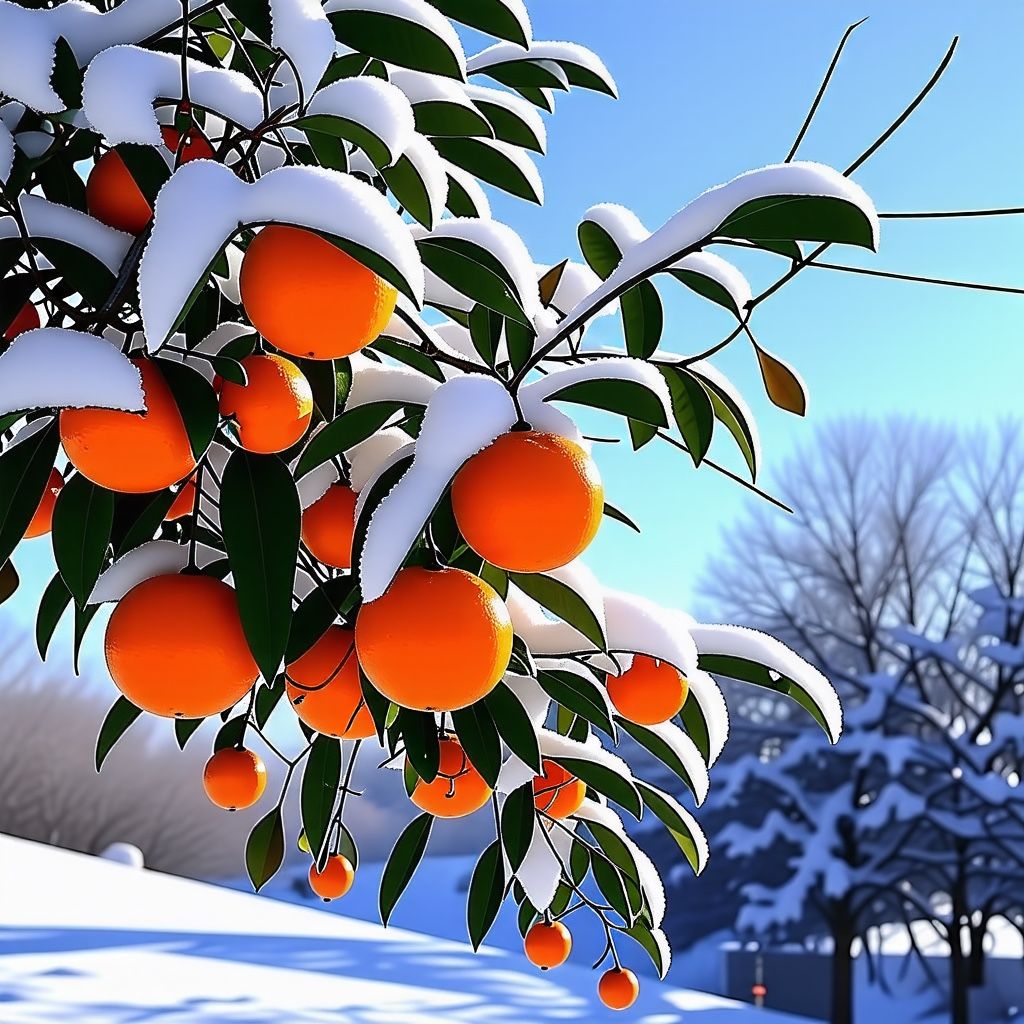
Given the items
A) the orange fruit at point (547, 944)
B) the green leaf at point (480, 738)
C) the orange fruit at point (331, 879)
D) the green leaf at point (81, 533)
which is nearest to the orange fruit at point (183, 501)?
the green leaf at point (81, 533)

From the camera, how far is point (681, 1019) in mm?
3162

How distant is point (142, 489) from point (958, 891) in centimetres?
801

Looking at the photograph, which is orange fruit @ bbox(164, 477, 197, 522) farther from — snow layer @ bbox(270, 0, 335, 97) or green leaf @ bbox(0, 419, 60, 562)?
snow layer @ bbox(270, 0, 335, 97)

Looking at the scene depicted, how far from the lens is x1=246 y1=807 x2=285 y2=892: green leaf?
977mm

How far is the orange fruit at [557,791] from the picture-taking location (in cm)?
80

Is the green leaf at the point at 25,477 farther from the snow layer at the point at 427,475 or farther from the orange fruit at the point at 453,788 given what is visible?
the orange fruit at the point at 453,788

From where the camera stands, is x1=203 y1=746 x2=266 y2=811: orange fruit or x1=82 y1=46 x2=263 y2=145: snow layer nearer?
x1=82 y1=46 x2=263 y2=145: snow layer

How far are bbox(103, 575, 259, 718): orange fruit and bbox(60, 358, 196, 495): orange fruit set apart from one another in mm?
69

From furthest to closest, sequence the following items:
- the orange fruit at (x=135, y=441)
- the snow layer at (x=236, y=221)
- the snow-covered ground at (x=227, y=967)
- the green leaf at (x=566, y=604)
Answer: the snow-covered ground at (x=227, y=967)
the green leaf at (x=566, y=604)
the orange fruit at (x=135, y=441)
the snow layer at (x=236, y=221)

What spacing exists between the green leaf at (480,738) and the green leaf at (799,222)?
0.32 m

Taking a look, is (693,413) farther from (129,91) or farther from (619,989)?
(619,989)

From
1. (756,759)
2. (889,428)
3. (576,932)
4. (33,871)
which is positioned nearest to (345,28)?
(33,871)

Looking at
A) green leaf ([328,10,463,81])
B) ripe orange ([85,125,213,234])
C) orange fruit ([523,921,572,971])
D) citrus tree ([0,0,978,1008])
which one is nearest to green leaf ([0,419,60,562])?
citrus tree ([0,0,978,1008])

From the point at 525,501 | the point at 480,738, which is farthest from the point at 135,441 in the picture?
the point at 480,738
